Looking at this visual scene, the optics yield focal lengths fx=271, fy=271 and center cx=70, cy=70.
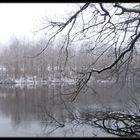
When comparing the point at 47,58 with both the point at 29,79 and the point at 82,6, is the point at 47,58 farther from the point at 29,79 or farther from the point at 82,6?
the point at 82,6

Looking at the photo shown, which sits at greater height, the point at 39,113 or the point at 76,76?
the point at 76,76

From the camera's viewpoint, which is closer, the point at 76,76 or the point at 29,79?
the point at 76,76

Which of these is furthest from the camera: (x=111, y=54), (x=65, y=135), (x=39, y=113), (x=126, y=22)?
(x=39, y=113)

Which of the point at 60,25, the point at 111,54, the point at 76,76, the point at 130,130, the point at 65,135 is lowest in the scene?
the point at 65,135

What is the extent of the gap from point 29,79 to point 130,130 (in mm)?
40236

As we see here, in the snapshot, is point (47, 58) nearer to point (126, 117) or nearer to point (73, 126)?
point (73, 126)

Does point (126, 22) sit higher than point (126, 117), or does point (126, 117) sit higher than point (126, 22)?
point (126, 22)

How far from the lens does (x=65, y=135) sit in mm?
9609

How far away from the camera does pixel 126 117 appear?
6402 millimetres

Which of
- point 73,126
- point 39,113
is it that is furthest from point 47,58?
point 73,126

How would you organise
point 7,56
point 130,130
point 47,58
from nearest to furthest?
point 130,130 → point 47,58 → point 7,56

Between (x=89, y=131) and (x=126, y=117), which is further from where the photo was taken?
(x=89, y=131)

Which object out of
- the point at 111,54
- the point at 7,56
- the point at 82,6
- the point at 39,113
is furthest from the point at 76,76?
the point at 7,56

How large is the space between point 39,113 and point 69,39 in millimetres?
9107
